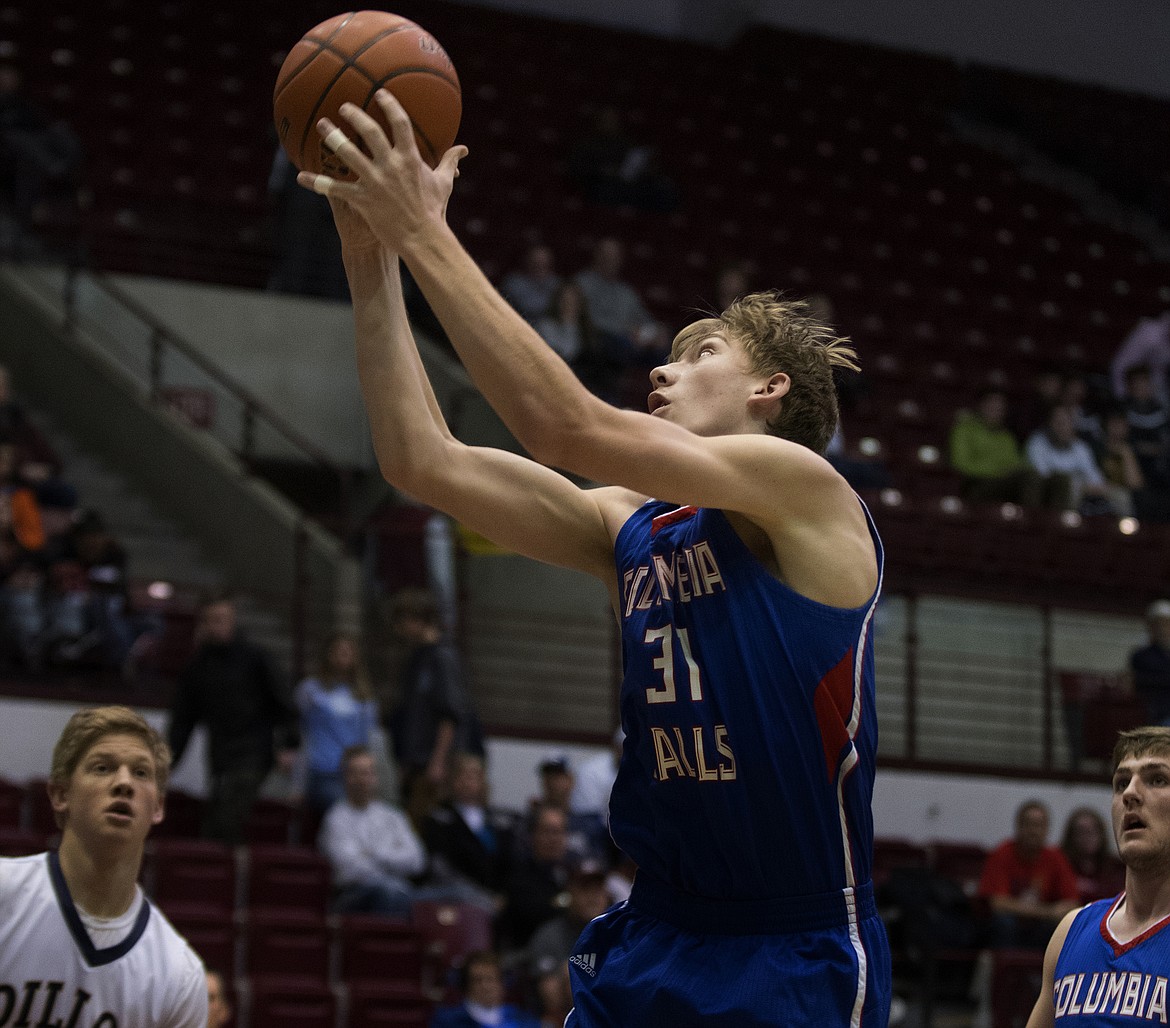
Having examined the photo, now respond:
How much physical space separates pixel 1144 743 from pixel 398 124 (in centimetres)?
267

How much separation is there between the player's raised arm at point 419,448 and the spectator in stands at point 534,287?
1069 centimetres

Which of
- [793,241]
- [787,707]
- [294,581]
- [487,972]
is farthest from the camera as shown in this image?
[793,241]

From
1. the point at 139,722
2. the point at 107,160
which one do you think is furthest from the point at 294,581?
the point at 139,722

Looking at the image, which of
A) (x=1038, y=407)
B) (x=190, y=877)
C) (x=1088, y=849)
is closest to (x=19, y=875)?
(x=190, y=877)

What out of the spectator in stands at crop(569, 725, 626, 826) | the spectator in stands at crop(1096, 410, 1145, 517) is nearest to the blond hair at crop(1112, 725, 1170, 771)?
the spectator in stands at crop(569, 725, 626, 826)

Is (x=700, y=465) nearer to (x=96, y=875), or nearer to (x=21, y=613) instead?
(x=96, y=875)

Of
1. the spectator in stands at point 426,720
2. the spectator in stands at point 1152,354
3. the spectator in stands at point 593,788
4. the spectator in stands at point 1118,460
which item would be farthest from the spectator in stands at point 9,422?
the spectator in stands at point 1152,354

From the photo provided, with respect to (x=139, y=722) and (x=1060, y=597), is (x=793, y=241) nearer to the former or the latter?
(x=1060, y=597)

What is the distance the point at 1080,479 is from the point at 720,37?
29.2ft

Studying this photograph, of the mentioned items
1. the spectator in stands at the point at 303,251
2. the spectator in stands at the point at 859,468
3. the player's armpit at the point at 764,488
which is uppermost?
the spectator in stands at the point at 303,251

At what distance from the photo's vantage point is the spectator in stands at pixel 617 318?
46.2ft

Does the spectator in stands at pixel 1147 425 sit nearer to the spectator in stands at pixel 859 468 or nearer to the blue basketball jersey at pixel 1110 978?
the spectator in stands at pixel 859 468

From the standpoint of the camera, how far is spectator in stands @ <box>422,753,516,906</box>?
9727 mm

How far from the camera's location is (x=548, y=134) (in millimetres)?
18688
